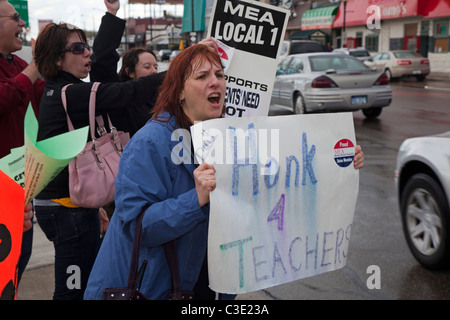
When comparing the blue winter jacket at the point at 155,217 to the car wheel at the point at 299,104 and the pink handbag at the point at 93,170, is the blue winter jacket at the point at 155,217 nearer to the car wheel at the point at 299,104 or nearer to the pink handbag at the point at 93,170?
the pink handbag at the point at 93,170

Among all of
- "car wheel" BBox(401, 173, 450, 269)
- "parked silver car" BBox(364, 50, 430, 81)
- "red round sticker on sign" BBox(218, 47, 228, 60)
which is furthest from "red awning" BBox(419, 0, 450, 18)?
"red round sticker on sign" BBox(218, 47, 228, 60)

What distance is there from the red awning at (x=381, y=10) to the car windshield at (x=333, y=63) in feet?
55.3

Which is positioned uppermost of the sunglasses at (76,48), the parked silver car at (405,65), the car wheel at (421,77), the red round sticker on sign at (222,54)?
the parked silver car at (405,65)

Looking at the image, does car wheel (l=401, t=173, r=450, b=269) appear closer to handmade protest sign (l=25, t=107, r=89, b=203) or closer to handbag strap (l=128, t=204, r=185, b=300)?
handbag strap (l=128, t=204, r=185, b=300)

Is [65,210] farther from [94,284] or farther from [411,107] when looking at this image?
[411,107]

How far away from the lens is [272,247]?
76.3 inches

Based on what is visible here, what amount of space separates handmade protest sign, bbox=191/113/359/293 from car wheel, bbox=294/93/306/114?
10181mm

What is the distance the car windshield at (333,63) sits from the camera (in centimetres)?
1242

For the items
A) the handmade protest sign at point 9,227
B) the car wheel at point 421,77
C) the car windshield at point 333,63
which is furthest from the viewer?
the car wheel at point 421,77

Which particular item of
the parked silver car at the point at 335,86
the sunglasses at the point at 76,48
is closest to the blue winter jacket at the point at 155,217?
the sunglasses at the point at 76,48

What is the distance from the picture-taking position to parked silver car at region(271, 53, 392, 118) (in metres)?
11.5
